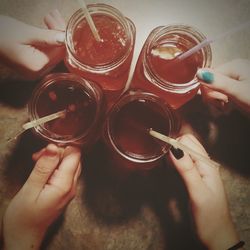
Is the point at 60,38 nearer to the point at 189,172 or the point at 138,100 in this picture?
the point at 138,100

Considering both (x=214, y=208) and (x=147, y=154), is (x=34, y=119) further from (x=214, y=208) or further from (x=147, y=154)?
(x=214, y=208)

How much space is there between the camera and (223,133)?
3.00 ft

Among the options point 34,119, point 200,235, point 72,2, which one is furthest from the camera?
point 72,2

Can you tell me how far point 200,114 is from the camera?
90cm

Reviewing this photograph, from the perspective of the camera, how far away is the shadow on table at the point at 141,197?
88 centimetres

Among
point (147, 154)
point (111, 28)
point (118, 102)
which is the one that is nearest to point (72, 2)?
point (111, 28)

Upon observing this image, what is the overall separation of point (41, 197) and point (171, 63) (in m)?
0.40

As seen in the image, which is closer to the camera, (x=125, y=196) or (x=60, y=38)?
(x=60, y=38)

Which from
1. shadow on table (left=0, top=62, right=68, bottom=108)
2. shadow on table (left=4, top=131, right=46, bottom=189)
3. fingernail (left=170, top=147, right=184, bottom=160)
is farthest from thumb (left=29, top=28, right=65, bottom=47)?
fingernail (left=170, top=147, right=184, bottom=160)

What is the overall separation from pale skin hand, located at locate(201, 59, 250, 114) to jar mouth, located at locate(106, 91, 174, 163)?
0.31 ft

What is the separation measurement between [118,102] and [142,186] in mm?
246

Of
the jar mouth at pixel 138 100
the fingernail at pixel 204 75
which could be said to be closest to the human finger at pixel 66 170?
the jar mouth at pixel 138 100

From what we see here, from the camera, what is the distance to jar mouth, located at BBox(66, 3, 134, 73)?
2.33ft

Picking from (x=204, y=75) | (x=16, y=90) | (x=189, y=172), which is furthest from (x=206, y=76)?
(x=16, y=90)
